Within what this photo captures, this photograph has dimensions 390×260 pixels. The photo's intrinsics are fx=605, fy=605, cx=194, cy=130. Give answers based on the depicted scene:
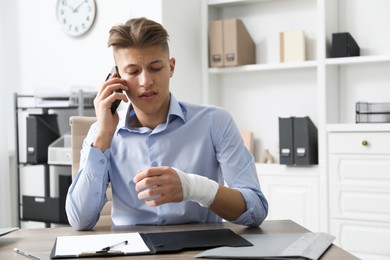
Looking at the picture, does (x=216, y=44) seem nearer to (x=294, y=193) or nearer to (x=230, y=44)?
(x=230, y=44)

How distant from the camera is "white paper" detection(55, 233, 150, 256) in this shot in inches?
52.2

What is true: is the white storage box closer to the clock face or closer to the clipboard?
the clock face

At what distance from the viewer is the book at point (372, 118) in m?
3.35

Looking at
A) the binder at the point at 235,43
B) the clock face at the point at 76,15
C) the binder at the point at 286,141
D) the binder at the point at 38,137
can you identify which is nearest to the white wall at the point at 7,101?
the binder at the point at 38,137

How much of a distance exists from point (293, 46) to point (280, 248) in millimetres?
2605

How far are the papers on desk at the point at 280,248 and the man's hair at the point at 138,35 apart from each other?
66cm

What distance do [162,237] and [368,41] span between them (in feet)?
8.50

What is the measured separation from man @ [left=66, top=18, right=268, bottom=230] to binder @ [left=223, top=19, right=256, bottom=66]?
6.52ft

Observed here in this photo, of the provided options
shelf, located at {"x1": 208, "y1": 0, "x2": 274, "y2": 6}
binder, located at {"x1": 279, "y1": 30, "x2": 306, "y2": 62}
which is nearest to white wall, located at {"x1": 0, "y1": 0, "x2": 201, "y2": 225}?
shelf, located at {"x1": 208, "y1": 0, "x2": 274, "y2": 6}

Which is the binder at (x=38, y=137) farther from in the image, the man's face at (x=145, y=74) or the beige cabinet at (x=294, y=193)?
the man's face at (x=145, y=74)

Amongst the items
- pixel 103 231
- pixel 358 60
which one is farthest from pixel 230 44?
pixel 103 231

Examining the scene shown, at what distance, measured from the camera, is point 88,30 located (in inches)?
163

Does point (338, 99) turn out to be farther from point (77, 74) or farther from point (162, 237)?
point (162, 237)

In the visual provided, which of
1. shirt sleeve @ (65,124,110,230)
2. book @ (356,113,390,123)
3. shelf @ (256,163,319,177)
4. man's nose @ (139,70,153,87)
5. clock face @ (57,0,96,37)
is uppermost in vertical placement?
clock face @ (57,0,96,37)
